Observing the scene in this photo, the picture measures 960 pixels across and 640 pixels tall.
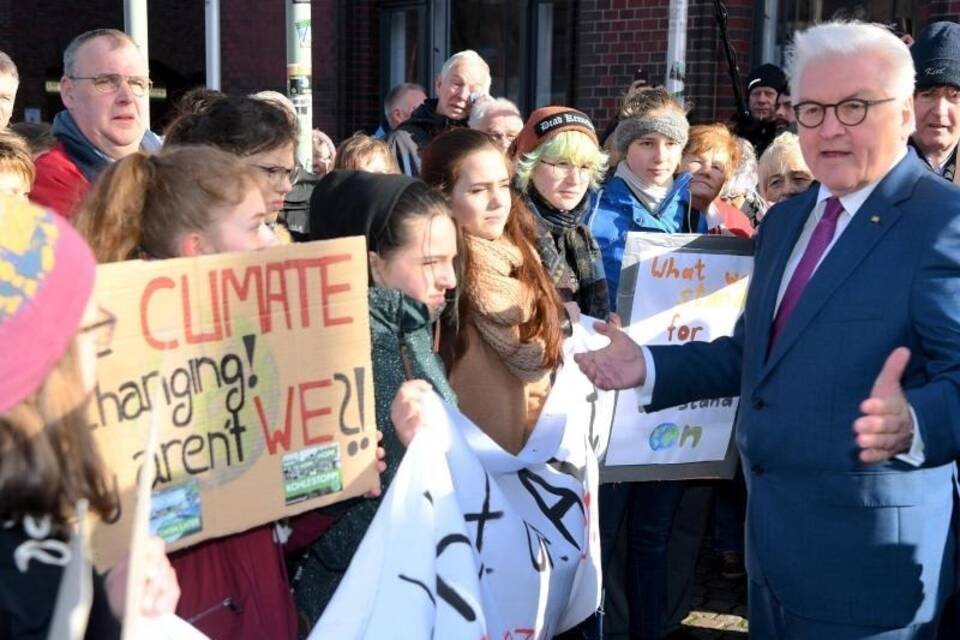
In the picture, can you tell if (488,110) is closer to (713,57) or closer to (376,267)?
(376,267)

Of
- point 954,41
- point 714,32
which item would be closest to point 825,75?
point 954,41

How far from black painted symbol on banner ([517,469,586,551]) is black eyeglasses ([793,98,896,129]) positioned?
3.95ft

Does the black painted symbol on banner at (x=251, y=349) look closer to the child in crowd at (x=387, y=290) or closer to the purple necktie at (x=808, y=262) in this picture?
the child in crowd at (x=387, y=290)

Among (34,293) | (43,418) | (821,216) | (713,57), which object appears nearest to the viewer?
(34,293)

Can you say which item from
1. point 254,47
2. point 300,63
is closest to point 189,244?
point 300,63

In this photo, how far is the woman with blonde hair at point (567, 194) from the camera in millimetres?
4211

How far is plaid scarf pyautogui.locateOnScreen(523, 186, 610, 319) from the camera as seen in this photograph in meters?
4.16

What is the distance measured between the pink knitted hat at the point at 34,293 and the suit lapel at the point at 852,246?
1639 millimetres

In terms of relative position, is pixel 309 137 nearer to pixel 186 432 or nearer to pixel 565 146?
pixel 565 146

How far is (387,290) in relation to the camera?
2.84 metres

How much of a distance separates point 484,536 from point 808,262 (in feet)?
3.32

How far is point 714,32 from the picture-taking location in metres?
8.39

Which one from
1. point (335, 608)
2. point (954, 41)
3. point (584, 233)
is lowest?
point (335, 608)

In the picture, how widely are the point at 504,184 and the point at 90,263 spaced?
230cm
